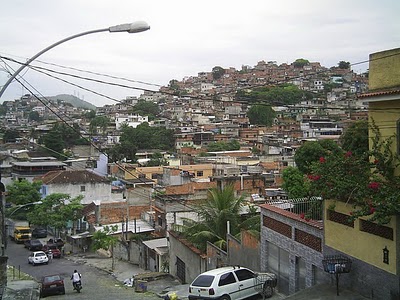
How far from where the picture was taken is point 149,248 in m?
28.4

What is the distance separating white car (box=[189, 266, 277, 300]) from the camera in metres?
14.5

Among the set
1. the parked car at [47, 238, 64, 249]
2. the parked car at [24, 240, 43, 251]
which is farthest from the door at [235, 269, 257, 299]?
the parked car at [47, 238, 64, 249]

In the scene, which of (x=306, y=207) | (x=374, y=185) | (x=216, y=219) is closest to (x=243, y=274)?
(x=306, y=207)

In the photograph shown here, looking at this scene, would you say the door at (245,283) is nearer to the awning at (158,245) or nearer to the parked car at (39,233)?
the awning at (158,245)

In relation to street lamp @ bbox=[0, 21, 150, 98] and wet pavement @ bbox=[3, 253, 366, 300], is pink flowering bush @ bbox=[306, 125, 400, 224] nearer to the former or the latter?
wet pavement @ bbox=[3, 253, 366, 300]

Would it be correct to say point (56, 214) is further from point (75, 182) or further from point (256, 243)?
point (256, 243)

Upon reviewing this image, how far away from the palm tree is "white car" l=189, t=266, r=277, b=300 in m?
5.38

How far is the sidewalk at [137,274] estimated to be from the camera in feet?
66.5

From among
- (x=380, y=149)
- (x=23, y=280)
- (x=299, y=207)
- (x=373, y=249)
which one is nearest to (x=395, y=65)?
(x=380, y=149)

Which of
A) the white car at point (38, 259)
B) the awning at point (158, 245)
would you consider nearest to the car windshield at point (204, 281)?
the awning at point (158, 245)

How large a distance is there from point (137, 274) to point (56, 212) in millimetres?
16548

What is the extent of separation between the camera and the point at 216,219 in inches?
862

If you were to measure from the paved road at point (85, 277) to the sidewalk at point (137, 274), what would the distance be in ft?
1.85

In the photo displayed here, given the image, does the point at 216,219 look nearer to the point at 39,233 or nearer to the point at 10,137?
the point at 39,233
